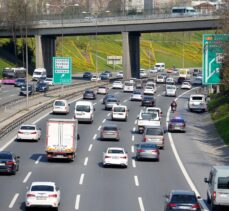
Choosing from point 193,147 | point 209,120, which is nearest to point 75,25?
point 209,120

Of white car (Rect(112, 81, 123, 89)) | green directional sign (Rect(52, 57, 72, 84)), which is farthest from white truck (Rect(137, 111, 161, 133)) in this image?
white car (Rect(112, 81, 123, 89))

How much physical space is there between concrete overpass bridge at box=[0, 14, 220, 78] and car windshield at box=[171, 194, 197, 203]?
8873 cm

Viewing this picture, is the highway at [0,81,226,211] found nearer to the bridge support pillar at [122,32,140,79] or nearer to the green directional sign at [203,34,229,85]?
the green directional sign at [203,34,229,85]

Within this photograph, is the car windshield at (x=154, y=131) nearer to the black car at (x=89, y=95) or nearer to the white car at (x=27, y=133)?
the white car at (x=27, y=133)

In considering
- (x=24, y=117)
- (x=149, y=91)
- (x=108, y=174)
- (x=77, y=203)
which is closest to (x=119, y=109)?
(x=24, y=117)

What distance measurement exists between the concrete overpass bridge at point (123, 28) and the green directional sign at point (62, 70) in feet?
96.5

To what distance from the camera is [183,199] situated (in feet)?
113

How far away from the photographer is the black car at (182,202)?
3400 centimetres

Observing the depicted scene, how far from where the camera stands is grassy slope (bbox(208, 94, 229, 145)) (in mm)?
75625

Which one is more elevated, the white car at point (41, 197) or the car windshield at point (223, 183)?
the car windshield at point (223, 183)

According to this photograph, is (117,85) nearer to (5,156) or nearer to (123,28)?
(123,28)

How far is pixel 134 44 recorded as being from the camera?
461 ft

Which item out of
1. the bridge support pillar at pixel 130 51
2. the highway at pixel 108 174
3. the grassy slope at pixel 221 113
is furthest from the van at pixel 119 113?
the bridge support pillar at pixel 130 51

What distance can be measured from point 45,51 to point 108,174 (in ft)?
327
